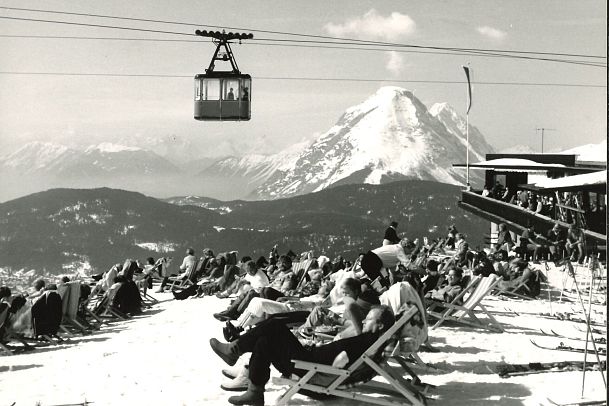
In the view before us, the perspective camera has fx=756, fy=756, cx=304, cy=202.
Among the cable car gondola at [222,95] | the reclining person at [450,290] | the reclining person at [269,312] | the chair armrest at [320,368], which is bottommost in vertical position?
the chair armrest at [320,368]

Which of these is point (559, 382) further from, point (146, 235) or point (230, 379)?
point (146, 235)

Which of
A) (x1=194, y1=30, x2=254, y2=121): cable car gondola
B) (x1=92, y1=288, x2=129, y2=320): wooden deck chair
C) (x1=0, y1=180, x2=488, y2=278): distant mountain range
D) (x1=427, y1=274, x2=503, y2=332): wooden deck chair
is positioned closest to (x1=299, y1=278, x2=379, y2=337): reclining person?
(x1=427, y1=274, x2=503, y2=332): wooden deck chair

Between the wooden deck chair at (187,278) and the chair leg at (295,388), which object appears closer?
the chair leg at (295,388)

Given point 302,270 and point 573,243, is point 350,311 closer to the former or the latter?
point 302,270

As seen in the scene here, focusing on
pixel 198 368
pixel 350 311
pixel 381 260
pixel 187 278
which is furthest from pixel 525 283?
pixel 187 278

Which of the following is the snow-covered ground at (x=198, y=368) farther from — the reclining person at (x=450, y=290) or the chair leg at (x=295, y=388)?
the reclining person at (x=450, y=290)

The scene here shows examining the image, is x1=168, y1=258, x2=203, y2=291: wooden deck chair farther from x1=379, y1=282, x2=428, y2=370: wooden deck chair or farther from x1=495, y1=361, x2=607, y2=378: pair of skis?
x1=495, y1=361, x2=607, y2=378: pair of skis

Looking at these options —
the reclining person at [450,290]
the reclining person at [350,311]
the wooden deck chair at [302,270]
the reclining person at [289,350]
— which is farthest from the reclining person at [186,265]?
the reclining person at [289,350]
